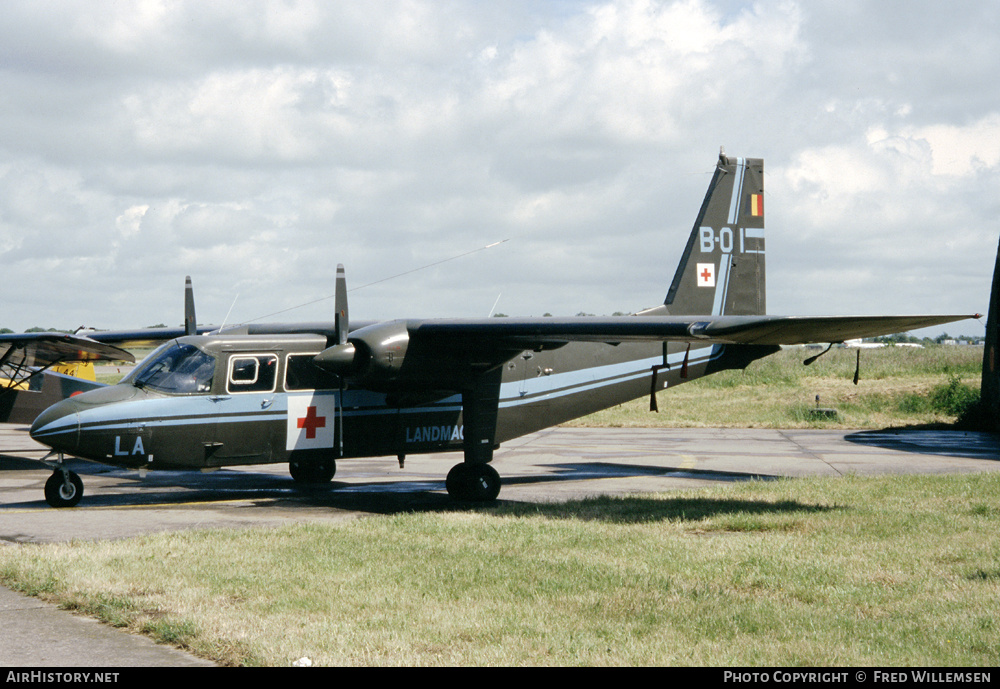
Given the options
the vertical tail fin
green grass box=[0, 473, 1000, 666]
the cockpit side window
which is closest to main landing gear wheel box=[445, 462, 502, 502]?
green grass box=[0, 473, 1000, 666]

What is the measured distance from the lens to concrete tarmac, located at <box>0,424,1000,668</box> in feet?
25.7

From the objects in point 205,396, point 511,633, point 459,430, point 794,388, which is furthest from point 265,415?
point 794,388

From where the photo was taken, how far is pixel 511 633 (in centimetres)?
752

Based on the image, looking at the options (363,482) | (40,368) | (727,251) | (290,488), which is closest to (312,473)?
(290,488)

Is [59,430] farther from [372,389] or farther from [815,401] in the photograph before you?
[815,401]

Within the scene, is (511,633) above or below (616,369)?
below

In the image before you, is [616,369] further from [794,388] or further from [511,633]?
[794,388]

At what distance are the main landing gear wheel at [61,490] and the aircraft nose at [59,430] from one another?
940 mm

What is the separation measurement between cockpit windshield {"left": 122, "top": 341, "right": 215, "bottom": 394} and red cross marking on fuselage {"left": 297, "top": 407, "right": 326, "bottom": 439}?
1.71 metres

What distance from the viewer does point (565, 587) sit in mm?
9109

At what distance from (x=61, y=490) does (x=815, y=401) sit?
2950cm

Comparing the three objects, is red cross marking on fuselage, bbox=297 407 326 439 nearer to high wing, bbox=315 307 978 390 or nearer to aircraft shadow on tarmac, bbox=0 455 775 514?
high wing, bbox=315 307 978 390

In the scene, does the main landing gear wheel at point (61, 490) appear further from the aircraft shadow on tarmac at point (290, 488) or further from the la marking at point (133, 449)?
the la marking at point (133, 449)

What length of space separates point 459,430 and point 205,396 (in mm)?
4828
